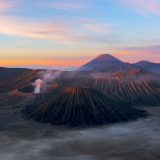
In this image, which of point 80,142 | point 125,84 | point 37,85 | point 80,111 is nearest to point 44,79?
point 37,85

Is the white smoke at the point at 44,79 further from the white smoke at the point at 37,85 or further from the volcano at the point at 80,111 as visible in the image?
the volcano at the point at 80,111

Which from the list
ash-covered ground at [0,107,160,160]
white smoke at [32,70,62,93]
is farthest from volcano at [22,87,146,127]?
white smoke at [32,70,62,93]

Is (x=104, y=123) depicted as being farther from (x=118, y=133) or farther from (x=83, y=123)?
(x=118, y=133)

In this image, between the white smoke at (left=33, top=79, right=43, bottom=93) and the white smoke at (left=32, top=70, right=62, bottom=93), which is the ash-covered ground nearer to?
the white smoke at (left=33, top=79, right=43, bottom=93)

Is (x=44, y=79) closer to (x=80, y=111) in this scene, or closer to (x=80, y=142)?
(x=80, y=111)

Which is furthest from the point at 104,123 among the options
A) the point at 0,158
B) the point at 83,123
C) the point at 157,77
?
the point at 157,77

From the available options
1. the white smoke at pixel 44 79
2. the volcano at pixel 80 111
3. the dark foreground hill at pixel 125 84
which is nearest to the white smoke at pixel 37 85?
the white smoke at pixel 44 79
